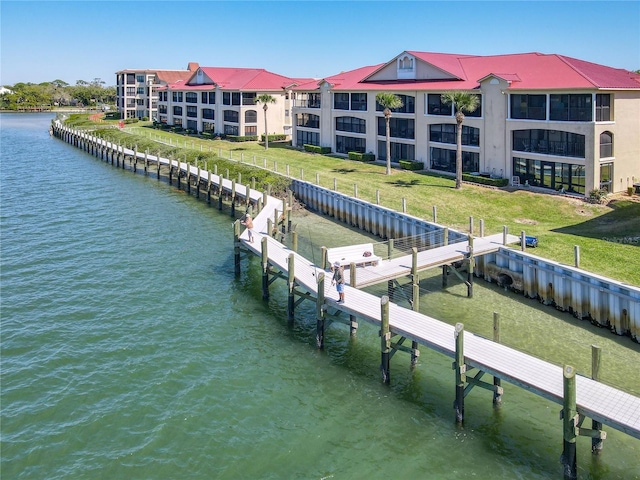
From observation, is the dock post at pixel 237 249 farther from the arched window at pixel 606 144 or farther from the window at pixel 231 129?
the window at pixel 231 129

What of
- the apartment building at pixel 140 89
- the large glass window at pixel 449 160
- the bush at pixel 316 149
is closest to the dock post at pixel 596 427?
the large glass window at pixel 449 160

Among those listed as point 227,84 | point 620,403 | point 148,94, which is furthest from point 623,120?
point 148,94

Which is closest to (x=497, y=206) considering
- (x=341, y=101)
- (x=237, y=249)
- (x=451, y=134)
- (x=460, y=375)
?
(x=451, y=134)

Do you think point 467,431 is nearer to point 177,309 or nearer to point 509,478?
point 509,478

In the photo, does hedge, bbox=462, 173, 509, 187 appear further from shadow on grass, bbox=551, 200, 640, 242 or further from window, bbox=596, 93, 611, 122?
shadow on grass, bbox=551, 200, 640, 242

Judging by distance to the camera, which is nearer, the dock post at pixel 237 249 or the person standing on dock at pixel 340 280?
the person standing on dock at pixel 340 280

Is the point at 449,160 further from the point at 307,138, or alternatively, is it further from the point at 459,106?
the point at 307,138

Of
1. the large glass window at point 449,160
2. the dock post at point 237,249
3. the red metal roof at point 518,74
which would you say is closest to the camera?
the dock post at point 237,249

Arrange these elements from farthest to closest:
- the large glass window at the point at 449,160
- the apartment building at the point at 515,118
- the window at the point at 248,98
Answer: the window at the point at 248,98 < the large glass window at the point at 449,160 < the apartment building at the point at 515,118

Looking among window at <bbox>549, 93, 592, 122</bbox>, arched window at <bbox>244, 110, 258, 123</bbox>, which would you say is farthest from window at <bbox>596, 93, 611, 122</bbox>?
arched window at <bbox>244, 110, 258, 123</bbox>
